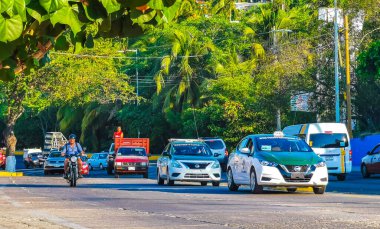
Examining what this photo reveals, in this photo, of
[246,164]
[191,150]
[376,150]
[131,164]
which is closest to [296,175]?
[246,164]

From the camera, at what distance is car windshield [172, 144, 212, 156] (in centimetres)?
3461

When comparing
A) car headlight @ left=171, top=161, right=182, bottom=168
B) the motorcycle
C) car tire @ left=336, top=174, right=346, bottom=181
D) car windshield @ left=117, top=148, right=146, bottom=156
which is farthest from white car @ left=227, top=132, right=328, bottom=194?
car windshield @ left=117, top=148, right=146, bottom=156

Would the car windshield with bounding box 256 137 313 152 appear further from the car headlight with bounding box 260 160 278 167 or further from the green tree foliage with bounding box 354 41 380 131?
the green tree foliage with bounding box 354 41 380 131

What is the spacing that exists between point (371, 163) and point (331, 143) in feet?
13.8

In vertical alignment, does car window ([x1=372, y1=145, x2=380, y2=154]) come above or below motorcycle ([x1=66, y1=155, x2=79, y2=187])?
above

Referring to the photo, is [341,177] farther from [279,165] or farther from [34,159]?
[34,159]

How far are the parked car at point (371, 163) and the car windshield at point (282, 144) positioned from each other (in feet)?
46.2

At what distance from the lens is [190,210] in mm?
19281

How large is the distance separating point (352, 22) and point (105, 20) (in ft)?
176

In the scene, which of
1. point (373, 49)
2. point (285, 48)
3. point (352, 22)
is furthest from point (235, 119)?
point (373, 49)

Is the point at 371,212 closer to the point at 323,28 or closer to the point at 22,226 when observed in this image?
the point at 22,226

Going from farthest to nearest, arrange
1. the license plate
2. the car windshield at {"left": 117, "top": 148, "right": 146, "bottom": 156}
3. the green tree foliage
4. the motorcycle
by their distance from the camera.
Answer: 1. the green tree foliage
2. the car windshield at {"left": 117, "top": 148, "right": 146, "bottom": 156}
3. the motorcycle
4. the license plate

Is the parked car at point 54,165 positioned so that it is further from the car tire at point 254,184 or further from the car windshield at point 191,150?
the car tire at point 254,184

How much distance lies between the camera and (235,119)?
6638cm
